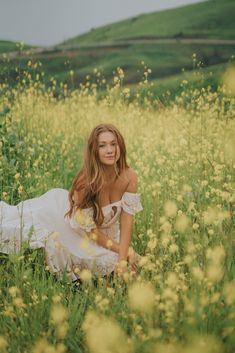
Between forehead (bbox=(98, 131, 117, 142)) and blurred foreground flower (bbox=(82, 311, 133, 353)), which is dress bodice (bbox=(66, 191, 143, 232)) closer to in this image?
forehead (bbox=(98, 131, 117, 142))

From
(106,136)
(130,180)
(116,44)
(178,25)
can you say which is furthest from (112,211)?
(178,25)

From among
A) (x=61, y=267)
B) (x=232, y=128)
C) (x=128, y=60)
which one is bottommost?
(x=61, y=267)

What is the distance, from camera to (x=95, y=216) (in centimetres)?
328

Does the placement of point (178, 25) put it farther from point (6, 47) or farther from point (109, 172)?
point (109, 172)

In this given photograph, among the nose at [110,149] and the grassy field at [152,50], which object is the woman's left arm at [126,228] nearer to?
the nose at [110,149]

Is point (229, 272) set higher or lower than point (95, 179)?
lower

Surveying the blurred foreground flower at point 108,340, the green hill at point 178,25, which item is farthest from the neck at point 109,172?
the green hill at point 178,25

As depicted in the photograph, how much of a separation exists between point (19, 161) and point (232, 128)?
1.77 m

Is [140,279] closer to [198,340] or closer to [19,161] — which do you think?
[198,340]

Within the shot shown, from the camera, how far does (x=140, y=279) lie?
221cm

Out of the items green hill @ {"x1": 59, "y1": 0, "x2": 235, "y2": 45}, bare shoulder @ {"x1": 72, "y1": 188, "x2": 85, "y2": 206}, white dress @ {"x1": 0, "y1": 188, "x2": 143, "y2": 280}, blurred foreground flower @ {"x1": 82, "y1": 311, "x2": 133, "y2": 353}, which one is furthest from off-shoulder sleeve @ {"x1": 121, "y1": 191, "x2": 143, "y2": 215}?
green hill @ {"x1": 59, "y1": 0, "x2": 235, "y2": 45}

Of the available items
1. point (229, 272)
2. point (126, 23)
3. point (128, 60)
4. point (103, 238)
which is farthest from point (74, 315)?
point (126, 23)

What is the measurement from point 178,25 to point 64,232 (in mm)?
Result: 9652

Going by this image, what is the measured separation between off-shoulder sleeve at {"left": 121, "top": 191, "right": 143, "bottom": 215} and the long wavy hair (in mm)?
139
